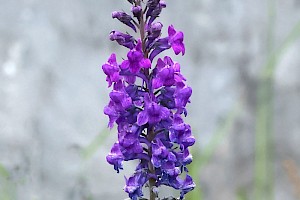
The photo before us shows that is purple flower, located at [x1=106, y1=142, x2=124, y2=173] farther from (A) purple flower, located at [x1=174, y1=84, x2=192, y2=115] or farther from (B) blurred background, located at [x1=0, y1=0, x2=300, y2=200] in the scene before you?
(B) blurred background, located at [x1=0, y1=0, x2=300, y2=200]

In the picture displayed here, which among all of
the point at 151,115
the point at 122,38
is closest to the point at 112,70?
the point at 122,38

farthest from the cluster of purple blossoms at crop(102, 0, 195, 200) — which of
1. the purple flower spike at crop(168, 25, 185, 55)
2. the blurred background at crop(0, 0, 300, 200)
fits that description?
the blurred background at crop(0, 0, 300, 200)

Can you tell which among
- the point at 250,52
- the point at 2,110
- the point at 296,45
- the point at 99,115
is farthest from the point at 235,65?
the point at 2,110

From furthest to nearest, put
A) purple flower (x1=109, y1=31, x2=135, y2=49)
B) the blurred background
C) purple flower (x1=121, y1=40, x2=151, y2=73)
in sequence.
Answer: the blurred background, purple flower (x1=109, y1=31, x2=135, y2=49), purple flower (x1=121, y1=40, x2=151, y2=73)

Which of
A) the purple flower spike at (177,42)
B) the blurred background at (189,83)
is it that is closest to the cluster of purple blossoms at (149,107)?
the purple flower spike at (177,42)

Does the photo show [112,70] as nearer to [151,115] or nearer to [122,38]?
[122,38]

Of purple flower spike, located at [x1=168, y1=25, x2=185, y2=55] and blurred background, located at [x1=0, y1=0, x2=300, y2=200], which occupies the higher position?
blurred background, located at [x1=0, y1=0, x2=300, y2=200]

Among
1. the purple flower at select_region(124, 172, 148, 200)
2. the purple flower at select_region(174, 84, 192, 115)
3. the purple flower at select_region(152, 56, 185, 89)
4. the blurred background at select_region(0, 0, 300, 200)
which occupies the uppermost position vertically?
the blurred background at select_region(0, 0, 300, 200)
